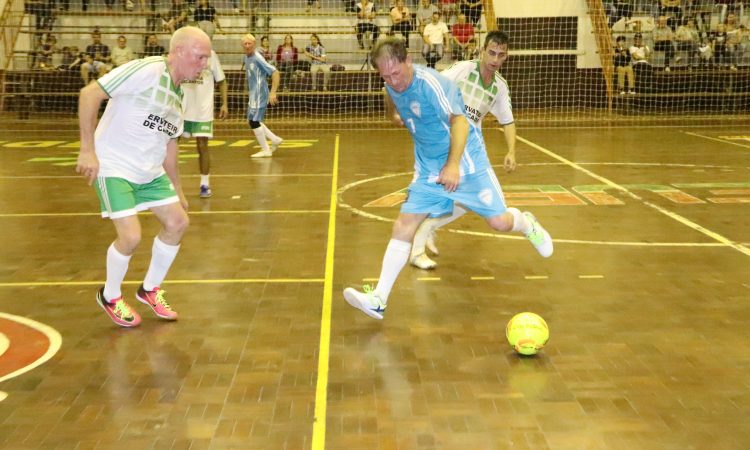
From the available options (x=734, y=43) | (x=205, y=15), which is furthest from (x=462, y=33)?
(x=734, y=43)

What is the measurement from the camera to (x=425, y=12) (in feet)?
84.9

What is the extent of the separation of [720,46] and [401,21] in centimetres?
880

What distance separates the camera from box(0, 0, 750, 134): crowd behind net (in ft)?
81.0

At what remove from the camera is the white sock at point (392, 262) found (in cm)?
651

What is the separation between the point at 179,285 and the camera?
7.70 metres

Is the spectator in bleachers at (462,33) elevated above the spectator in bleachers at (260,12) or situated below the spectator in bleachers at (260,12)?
below

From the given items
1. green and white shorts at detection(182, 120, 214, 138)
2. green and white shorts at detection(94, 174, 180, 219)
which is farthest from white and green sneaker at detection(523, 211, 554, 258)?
green and white shorts at detection(182, 120, 214, 138)

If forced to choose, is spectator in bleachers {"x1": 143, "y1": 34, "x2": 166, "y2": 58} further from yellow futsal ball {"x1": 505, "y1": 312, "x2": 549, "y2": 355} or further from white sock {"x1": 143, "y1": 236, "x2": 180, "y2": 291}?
yellow futsal ball {"x1": 505, "y1": 312, "x2": 549, "y2": 355}

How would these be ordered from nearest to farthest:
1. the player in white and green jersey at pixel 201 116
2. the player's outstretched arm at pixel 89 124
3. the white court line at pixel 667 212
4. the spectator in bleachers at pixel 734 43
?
the player's outstretched arm at pixel 89 124 < the white court line at pixel 667 212 < the player in white and green jersey at pixel 201 116 < the spectator in bleachers at pixel 734 43

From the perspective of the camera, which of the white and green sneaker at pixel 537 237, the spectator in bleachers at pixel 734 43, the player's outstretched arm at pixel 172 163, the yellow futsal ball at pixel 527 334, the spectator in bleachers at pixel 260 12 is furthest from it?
the spectator in bleachers at pixel 260 12

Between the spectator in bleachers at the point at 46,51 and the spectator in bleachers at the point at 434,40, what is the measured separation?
9880 millimetres

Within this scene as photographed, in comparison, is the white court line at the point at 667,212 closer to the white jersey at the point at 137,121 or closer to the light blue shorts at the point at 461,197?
the light blue shorts at the point at 461,197

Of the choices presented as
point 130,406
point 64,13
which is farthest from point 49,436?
point 64,13

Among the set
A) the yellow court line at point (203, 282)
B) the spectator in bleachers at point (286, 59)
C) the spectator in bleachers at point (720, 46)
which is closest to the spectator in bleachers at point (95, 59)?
the spectator in bleachers at point (286, 59)
